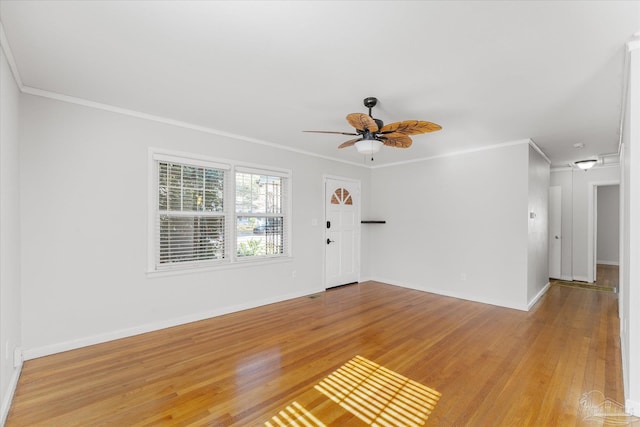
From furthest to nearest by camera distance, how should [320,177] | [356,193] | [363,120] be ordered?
[356,193] < [320,177] < [363,120]

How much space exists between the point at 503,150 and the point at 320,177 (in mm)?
2977

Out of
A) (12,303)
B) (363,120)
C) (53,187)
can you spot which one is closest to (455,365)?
(363,120)

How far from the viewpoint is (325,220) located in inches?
217

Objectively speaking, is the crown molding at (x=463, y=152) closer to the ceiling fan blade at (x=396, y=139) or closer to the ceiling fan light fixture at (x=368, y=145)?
the ceiling fan blade at (x=396, y=139)

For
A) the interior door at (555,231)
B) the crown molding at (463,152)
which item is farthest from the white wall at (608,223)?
the crown molding at (463,152)

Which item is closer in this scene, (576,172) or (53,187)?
(53,187)

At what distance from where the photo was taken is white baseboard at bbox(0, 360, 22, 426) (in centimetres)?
193

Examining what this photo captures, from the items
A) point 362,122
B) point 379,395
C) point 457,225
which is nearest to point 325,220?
point 457,225

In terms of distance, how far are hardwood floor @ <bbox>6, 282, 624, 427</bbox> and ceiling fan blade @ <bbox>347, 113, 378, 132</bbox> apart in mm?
2199

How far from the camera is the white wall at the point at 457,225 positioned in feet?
14.6

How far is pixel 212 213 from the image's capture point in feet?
13.1

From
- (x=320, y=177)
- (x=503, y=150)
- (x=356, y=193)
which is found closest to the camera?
(x=503, y=150)

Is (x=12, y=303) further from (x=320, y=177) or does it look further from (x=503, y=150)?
(x=503, y=150)

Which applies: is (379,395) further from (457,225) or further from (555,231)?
(555,231)
